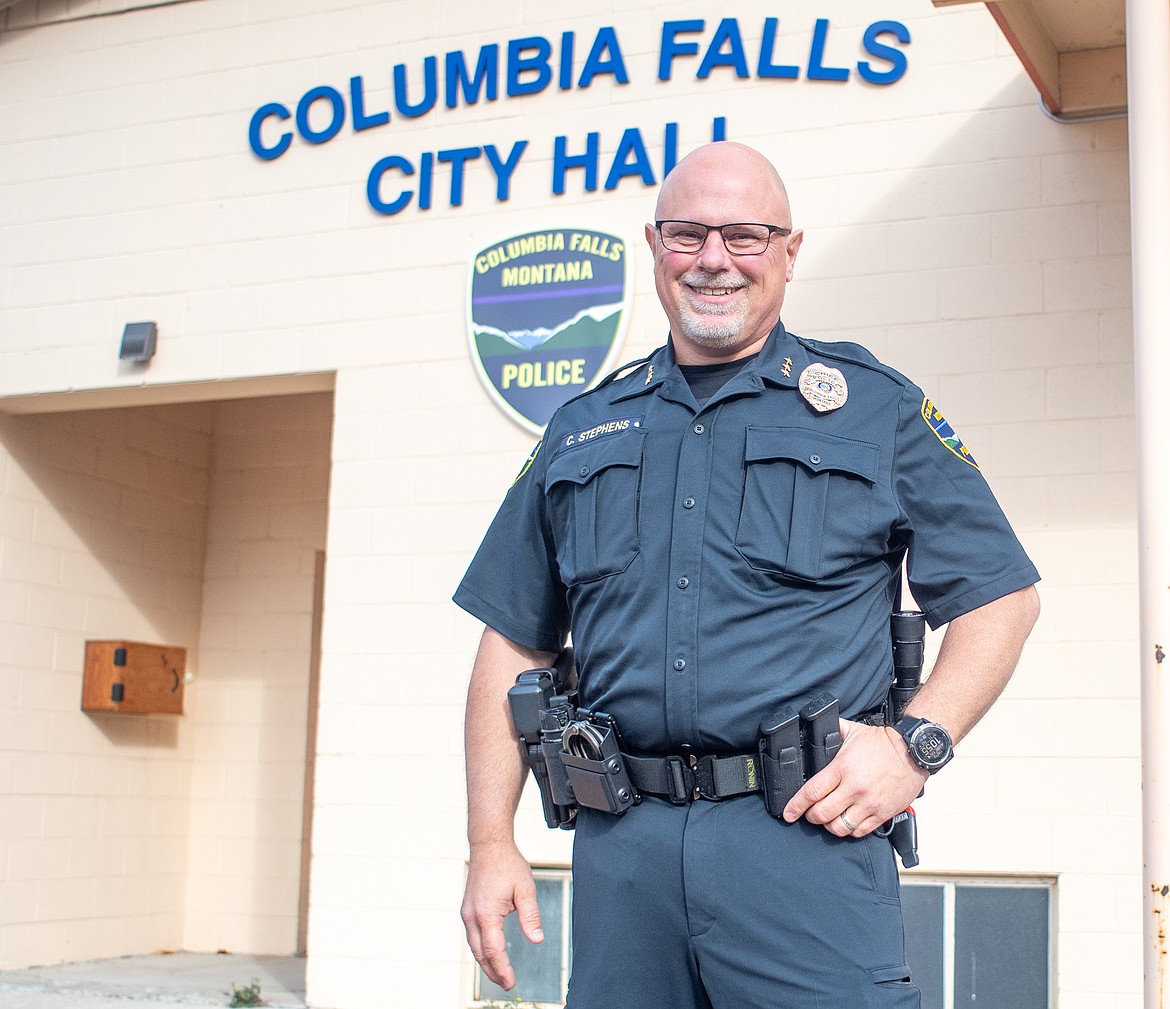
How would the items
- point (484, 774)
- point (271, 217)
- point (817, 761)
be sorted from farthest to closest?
1. point (271, 217)
2. point (484, 774)
3. point (817, 761)

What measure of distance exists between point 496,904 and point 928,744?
77 cm

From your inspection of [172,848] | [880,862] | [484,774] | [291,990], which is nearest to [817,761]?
[880,862]

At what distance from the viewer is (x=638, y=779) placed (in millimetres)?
2373

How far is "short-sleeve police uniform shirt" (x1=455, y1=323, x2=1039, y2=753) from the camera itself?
2.34 metres

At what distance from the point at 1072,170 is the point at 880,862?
11.5 feet

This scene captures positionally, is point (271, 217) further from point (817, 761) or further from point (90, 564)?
point (817, 761)

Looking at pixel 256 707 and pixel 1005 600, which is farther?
pixel 256 707

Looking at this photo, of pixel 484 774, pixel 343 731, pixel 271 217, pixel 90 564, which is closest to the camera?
pixel 484 774

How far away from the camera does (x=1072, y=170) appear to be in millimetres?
5121

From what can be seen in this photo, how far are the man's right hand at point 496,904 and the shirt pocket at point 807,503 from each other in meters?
0.67

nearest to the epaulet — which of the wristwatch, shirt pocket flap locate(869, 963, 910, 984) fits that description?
the wristwatch

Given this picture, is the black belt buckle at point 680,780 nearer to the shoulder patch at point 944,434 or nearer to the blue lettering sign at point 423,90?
the shoulder patch at point 944,434

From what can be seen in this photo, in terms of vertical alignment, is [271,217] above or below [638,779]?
above

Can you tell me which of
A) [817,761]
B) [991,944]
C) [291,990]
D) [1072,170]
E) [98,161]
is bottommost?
[291,990]
